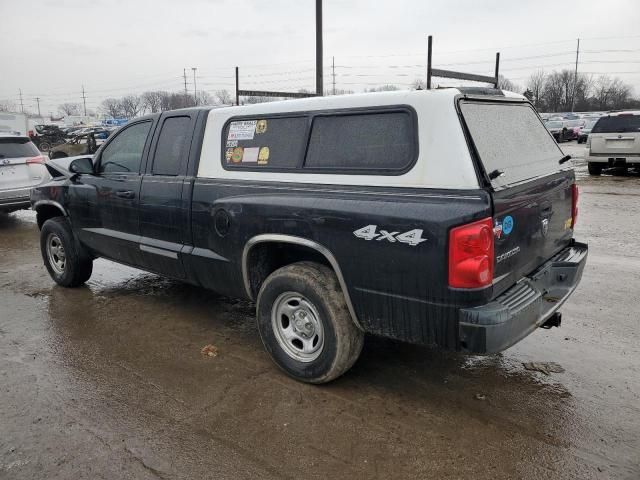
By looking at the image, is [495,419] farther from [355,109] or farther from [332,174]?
[355,109]

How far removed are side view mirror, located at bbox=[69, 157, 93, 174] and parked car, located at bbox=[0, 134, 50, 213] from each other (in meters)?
4.68

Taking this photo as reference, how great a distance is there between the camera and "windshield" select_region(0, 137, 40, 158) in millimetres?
9510

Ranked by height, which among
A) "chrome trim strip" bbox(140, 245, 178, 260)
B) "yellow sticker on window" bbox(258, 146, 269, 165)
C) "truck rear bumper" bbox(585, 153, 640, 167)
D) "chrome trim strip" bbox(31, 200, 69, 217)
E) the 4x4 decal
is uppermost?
"yellow sticker on window" bbox(258, 146, 269, 165)

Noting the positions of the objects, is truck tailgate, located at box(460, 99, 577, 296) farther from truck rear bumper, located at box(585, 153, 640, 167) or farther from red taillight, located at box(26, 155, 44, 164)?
truck rear bumper, located at box(585, 153, 640, 167)

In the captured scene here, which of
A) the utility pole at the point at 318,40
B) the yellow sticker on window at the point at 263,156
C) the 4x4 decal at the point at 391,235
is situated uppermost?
the utility pole at the point at 318,40

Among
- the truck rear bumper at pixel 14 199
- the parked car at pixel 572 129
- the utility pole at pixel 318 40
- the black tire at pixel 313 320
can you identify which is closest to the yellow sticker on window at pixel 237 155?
the black tire at pixel 313 320

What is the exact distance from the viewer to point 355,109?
3.33m

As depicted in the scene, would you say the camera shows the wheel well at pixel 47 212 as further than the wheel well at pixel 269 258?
Yes

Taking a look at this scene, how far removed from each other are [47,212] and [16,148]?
457 cm

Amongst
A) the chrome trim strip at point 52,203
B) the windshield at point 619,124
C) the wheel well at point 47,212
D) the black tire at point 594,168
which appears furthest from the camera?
the black tire at point 594,168

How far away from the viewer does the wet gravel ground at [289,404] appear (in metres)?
2.83

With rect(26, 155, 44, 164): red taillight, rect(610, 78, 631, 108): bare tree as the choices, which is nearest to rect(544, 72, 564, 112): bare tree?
rect(610, 78, 631, 108): bare tree

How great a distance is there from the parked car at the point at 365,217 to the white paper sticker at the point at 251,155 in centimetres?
→ 3

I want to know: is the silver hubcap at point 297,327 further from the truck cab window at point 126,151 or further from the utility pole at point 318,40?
the utility pole at point 318,40
